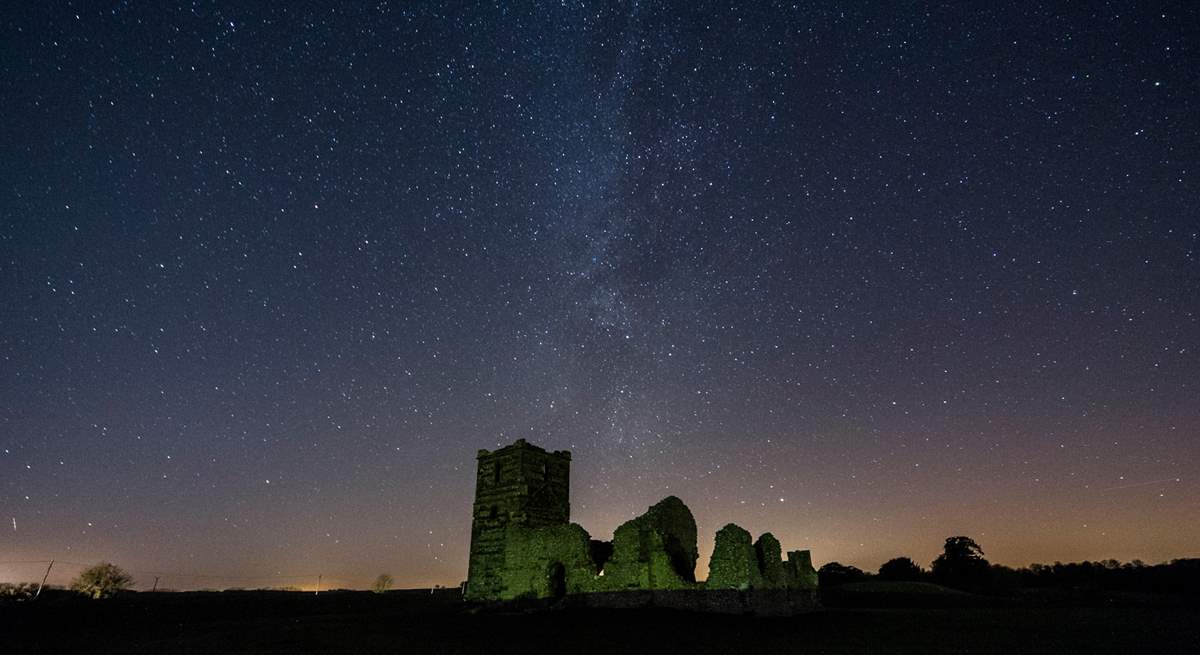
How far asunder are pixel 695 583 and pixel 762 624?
3395 millimetres

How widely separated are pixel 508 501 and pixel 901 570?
56.2 meters

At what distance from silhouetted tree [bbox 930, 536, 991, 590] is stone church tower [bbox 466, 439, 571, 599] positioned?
171ft

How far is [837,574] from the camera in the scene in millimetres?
69000

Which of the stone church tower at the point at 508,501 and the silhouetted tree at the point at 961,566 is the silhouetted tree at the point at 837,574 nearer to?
the silhouetted tree at the point at 961,566

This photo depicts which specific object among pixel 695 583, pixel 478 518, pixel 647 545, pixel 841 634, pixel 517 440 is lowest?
pixel 841 634

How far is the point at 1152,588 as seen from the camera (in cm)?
6206

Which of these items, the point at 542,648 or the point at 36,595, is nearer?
the point at 542,648

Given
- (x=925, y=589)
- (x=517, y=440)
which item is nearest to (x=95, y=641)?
(x=517, y=440)

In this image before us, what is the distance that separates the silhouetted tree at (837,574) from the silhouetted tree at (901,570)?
111 inches

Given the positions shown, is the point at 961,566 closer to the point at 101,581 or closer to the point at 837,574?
the point at 837,574

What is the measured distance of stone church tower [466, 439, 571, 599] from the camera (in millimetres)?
31469

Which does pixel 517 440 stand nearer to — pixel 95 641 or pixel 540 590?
pixel 540 590

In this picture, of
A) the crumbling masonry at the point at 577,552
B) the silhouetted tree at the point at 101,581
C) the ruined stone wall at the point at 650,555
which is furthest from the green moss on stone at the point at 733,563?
the silhouetted tree at the point at 101,581

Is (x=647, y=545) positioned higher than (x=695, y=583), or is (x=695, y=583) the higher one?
(x=647, y=545)
